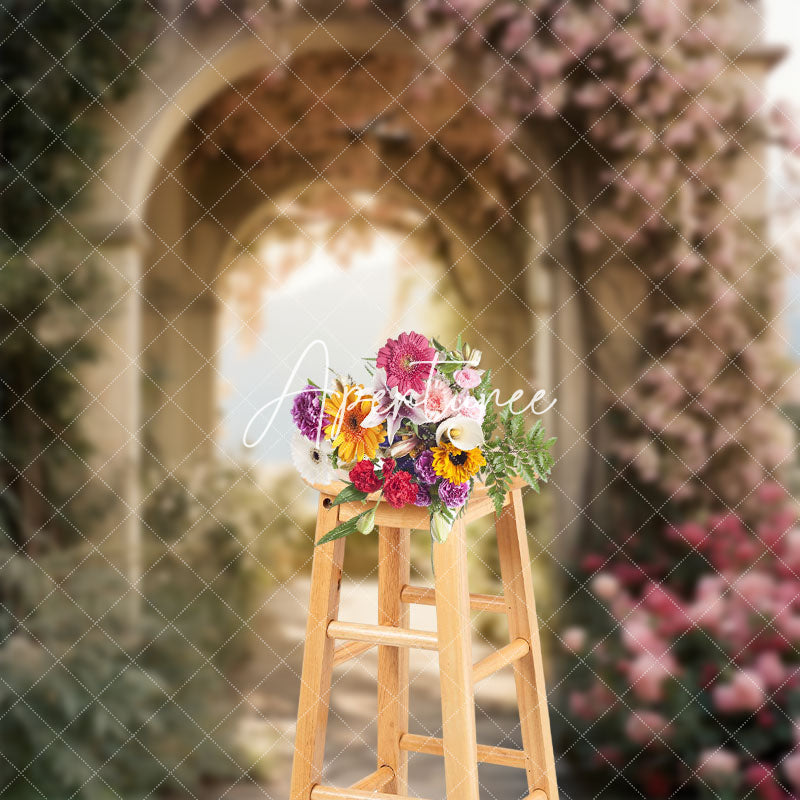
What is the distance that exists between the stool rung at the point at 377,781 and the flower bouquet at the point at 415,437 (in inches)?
16.7

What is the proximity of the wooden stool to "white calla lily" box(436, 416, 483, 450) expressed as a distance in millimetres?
108

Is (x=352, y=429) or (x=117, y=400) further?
(x=117, y=400)

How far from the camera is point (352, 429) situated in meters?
1.39

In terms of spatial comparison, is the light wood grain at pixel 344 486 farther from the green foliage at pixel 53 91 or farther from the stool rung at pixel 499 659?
the green foliage at pixel 53 91

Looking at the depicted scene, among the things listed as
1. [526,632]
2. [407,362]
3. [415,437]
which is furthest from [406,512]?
[526,632]

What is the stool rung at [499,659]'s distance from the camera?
4.74 ft

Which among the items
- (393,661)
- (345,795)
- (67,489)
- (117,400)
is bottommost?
(345,795)

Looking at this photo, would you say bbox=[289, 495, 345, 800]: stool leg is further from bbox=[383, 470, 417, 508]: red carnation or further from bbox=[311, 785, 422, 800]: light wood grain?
bbox=[383, 470, 417, 508]: red carnation

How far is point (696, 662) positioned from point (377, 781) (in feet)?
3.62

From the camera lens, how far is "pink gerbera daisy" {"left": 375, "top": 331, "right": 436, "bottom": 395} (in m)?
1.36

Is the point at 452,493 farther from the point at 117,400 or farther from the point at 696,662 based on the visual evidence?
the point at 117,400

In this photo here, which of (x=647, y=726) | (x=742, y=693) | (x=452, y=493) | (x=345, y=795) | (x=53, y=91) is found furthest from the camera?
(x=53, y=91)

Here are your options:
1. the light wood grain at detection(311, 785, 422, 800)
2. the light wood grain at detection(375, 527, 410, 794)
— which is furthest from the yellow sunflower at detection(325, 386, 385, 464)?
the light wood grain at detection(311, 785, 422, 800)

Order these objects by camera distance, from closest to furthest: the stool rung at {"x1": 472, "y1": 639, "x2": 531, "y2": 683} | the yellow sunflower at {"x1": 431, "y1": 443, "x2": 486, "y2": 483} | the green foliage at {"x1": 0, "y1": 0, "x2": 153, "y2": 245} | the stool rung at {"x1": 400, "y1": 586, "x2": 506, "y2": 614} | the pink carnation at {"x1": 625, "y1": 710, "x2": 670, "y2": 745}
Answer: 1. the yellow sunflower at {"x1": 431, "y1": 443, "x2": 486, "y2": 483}
2. the stool rung at {"x1": 472, "y1": 639, "x2": 531, "y2": 683}
3. the stool rung at {"x1": 400, "y1": 586, "x2": 506, "y2": 614}
4. the pink carnation at {"x1": 625, "y1": 710, "x2": 670, "y2": 745}
5. the green foliage at {"x1": 0, "y1": 0, "x2": 153, "y2": 245}
